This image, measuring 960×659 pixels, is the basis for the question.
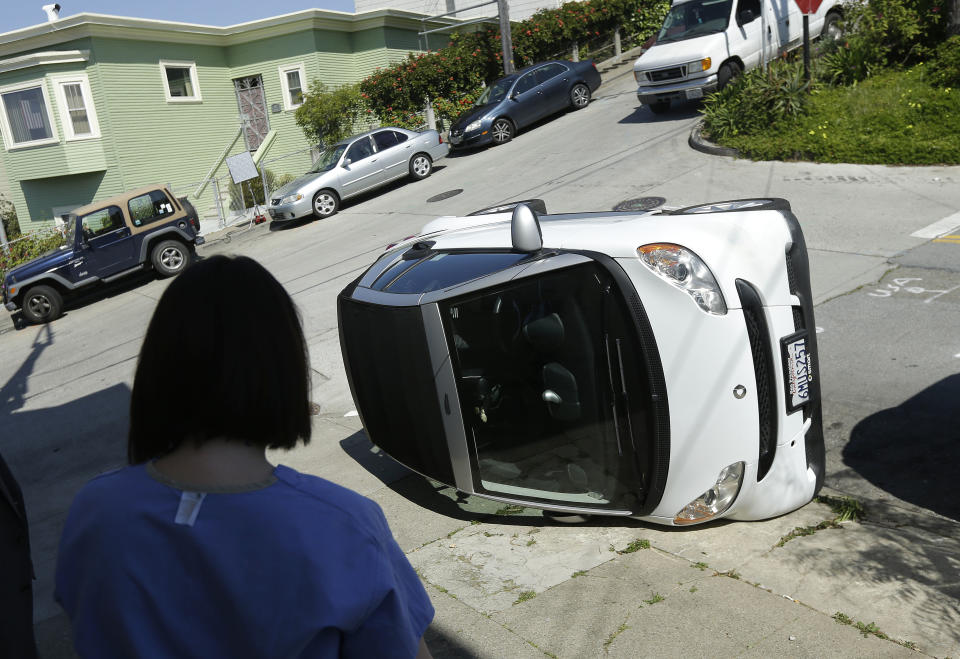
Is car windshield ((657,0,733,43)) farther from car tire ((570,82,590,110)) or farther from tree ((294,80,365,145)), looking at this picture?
tree ((294,80,365,145))

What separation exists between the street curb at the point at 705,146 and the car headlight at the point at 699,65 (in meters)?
1.15

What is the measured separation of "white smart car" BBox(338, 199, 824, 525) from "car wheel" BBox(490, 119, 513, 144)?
16006mm

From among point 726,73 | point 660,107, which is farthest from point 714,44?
point 660,107

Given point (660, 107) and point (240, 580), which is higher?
point (660, 107)

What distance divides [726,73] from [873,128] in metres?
4.16

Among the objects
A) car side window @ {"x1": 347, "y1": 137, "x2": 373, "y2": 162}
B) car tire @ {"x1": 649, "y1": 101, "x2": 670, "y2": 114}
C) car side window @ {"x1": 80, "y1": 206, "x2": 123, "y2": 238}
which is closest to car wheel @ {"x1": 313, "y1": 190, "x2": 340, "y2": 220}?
car side window @ {"x1": 347, "y1": 137, "x2": 373, "y2": 162}

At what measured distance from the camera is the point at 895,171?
12.4 metres

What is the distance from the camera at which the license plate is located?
14.8 feet

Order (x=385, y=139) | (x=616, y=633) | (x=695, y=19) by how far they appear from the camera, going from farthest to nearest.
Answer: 1. (x=385, y=139)
2. (x=695, y=19)
3. (x=616, y=633)

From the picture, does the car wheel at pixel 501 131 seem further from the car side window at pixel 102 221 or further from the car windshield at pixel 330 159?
the car side window at pixel 102 221

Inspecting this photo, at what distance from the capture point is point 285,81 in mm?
26781

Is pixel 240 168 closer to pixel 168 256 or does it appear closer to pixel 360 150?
pixel 360 150

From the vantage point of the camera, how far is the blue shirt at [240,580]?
53.7 inches

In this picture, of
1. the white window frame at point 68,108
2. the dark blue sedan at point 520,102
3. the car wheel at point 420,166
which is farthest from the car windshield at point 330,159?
the white window frame at point 68,108
